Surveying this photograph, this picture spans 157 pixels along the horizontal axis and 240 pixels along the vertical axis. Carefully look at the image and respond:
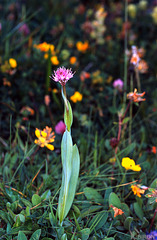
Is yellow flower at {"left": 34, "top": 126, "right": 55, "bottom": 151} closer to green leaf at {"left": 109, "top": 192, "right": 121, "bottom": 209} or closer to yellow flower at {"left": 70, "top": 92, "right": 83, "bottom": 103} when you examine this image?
green leaf at {"left": 109, "top": 192, "right": 121, "bottom": 209}

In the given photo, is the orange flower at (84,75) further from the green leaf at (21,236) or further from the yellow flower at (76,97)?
the green leaf at (21,236)

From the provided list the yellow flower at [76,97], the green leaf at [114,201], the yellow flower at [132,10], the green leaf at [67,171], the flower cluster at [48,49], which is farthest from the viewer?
the yellow flower at [132,10]

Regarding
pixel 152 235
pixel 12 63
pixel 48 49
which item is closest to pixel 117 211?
pixel 152 235

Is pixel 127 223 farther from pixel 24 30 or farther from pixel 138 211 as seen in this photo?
pixel 24 30

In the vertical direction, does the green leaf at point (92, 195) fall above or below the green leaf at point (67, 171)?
below

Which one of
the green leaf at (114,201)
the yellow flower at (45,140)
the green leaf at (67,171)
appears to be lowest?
the green leaf at (114,201)

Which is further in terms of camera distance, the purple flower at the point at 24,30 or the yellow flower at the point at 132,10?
the yellow flower at the point at 132,10

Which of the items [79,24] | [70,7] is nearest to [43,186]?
[79,24]

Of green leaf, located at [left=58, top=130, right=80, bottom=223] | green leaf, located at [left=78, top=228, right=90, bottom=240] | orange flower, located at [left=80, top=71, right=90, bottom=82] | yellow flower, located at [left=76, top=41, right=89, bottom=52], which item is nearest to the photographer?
green leaf, located at [left=58, top=130, right=80, bottom=223]

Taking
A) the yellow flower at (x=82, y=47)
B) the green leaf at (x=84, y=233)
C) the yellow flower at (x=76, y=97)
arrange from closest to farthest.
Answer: the green leaf at (x=84, y=233)
the yellow flower at (x=76, y=97)
the yellow flower at (x=82, y=47)

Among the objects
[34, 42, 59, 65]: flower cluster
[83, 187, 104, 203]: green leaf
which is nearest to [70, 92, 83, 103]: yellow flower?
[34, 42, 59, 65]: flower cluster

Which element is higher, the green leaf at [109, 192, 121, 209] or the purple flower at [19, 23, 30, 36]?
the purple flower at [19, 23, 30, 36]

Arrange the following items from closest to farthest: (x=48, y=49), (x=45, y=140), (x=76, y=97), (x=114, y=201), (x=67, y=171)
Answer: (x=67, y=171), (x=114, y=201), (x=45, y=140), (x=76, y=97), (x=48, y=49)

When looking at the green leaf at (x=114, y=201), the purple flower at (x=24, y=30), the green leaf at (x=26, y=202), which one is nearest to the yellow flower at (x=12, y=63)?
the purple flower at (x=24, y=30)
